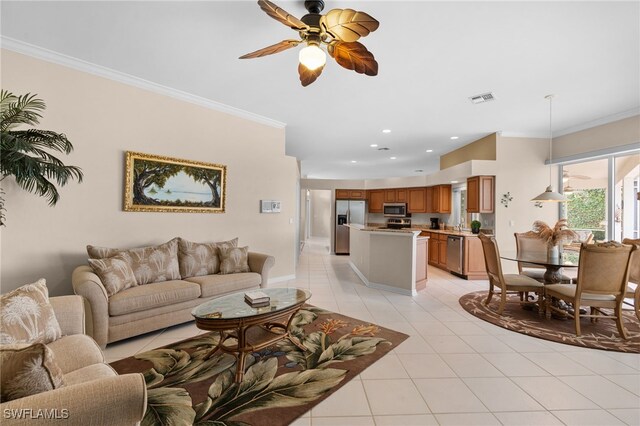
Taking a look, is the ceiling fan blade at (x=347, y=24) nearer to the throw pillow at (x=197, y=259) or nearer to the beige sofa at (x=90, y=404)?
the beige sofa at (x=90, y=404)

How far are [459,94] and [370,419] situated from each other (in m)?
3.97

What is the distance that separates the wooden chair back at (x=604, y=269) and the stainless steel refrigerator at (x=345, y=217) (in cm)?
642

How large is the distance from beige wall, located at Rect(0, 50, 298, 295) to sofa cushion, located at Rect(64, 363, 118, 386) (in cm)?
219

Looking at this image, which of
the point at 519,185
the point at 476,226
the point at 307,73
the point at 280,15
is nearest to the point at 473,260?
the point at 476,226

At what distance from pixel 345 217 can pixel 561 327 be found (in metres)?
6.44

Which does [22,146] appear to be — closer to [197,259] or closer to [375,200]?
[197,259]

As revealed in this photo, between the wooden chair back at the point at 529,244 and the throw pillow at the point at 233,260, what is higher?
the wooden chair back at the point at 529,244

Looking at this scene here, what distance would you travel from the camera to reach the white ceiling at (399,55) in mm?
2316

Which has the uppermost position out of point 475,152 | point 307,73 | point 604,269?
point 475,152

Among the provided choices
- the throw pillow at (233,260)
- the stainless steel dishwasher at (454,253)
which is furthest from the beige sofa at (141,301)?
the stainless steel dishwasher at (454,253)

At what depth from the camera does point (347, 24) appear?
1.90 m

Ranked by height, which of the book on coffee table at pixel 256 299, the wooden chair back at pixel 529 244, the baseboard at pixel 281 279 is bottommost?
the baseboard at pixel 281 279

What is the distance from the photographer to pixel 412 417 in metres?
1.79

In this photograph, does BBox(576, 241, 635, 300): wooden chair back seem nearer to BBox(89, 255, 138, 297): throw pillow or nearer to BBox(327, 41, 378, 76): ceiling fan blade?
BBox(327, 41, 378, 76): ceiling fan blade
